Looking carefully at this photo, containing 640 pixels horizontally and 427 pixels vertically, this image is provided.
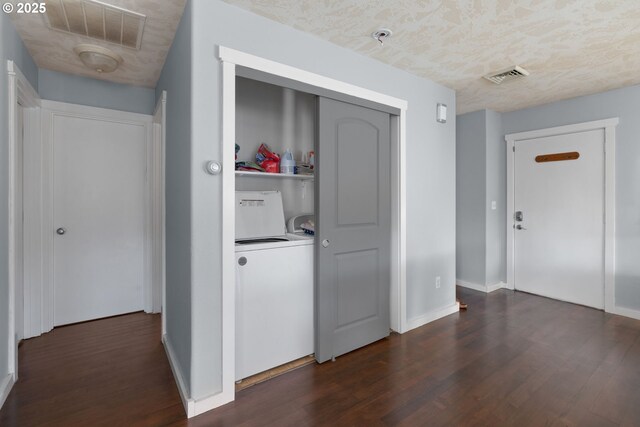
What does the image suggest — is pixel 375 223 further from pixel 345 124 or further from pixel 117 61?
pixel 117 61

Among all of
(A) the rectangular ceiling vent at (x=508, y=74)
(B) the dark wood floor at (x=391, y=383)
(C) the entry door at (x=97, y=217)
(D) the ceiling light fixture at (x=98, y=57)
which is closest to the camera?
(B) the dark wood floor at (x=391, y=383)

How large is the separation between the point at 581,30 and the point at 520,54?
42 centimetres

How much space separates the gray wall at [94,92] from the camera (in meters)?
2.91

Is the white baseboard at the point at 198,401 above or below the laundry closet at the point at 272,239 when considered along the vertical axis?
below

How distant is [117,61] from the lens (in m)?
2.58

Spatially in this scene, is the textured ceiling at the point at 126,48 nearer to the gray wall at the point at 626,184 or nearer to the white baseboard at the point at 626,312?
the gray wall at the point at 626,184

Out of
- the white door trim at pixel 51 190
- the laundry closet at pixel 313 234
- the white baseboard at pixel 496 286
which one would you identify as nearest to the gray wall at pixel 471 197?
the white baseboard at pixel 496 286

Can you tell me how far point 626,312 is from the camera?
329 centimetres

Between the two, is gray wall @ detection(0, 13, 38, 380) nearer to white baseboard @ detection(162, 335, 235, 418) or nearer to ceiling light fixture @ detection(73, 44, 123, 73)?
ceiling light fixture @ detection(73, 44, 123, 73)

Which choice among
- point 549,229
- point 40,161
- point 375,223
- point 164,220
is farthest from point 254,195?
point 549,229

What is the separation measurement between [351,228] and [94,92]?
114 inches

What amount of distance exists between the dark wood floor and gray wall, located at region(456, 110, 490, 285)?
1314mm

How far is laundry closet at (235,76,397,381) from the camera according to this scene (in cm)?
216

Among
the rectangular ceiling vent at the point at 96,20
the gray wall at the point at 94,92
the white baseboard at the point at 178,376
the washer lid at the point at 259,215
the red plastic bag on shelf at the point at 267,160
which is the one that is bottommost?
the white baseboard at the point at 178,376
